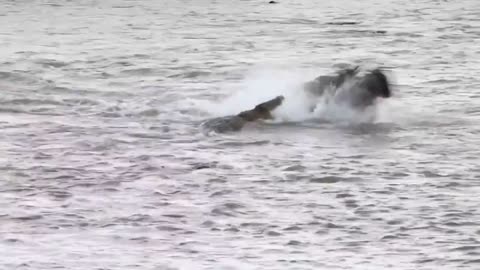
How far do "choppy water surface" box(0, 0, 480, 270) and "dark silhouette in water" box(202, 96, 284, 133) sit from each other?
8.1 inches

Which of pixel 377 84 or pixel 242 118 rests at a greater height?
pixel 377 84

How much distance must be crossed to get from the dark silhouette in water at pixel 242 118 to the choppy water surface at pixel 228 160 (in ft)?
0.67

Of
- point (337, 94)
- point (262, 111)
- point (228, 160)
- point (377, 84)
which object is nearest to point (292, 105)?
point (337, 94)

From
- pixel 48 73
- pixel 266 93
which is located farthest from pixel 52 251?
pixel 48 73

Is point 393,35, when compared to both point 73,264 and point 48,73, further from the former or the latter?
point 73,264

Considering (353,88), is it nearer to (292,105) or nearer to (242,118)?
(292,105)

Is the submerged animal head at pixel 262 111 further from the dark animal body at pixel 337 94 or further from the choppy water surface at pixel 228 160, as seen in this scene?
the choppy water surface at pixel 228 160

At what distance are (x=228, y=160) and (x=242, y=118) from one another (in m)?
2.11

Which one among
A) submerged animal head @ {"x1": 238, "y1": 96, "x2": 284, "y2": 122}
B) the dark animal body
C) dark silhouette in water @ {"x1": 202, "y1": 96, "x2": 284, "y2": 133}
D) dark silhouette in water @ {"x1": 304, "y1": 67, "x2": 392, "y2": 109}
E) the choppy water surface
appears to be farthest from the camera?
dark silhouette in water @ {"x1": 304, "y1": 67, "x2": 392, "y2": 109}

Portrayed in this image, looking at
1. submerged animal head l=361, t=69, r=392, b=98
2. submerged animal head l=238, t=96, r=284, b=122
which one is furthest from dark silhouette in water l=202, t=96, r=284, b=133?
submerged animal head l=361, t=69, r=392, b=98

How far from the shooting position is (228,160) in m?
12.1

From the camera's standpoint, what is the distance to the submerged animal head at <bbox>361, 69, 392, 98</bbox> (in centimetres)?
1507

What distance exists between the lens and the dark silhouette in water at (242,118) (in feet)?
45.3

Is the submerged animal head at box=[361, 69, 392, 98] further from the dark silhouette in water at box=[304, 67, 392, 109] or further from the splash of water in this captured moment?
the splash of water
